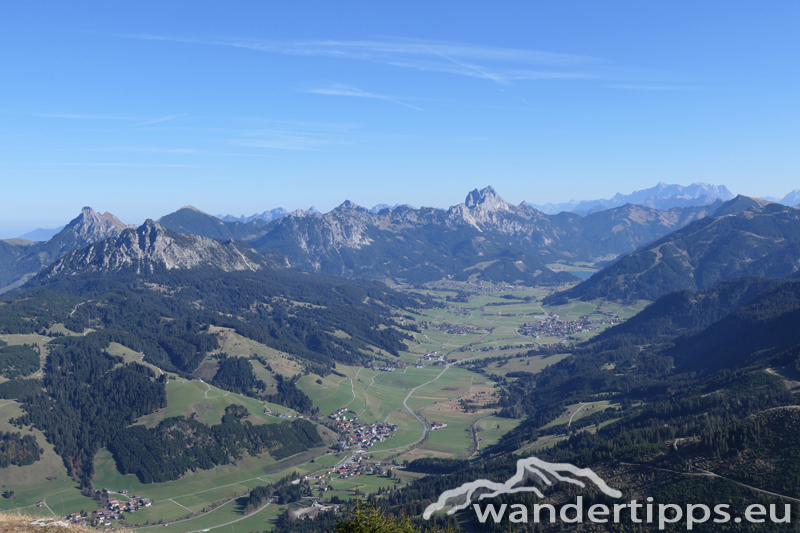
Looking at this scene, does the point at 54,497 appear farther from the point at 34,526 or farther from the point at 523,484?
the point at 34,526

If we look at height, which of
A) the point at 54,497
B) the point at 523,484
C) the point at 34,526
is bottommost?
the point at 523,484

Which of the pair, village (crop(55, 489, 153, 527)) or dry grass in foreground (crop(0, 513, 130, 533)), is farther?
village (crop(55, 489, 153, 527))

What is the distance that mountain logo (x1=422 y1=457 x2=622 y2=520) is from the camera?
12175 cm

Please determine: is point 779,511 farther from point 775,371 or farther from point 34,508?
point 34,508

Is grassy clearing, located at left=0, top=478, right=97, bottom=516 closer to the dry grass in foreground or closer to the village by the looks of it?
the village

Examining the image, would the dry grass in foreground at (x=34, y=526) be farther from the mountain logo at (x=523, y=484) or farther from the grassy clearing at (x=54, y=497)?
the grassy clearing at (x=54, y=497)

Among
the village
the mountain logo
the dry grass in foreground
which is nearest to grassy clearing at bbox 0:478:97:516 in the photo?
the village

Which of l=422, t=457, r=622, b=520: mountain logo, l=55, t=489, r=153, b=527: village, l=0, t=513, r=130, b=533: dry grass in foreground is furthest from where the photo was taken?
l=55, t=489, r=153, b=527: village

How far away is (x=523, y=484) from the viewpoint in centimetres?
13625

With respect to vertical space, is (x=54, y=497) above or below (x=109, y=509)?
above

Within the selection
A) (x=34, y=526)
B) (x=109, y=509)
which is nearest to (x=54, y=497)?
(x=109, y=509)

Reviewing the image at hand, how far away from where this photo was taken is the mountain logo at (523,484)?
121750 millimetres

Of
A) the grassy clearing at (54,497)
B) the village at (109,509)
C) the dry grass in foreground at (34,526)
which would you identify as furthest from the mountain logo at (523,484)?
the grassy clearing at (54,497)

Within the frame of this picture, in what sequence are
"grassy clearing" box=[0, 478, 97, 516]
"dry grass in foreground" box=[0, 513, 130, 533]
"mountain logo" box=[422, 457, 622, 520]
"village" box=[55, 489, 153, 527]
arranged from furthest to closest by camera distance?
"grassy clearing" box=[0, 478, 97, 516] → "village" box=[55, 489, 153, 527] → "mountain logo" box=[422, 457, 622, 520] → "dry grass in foreground" box=[0, 513, 130, 533]
